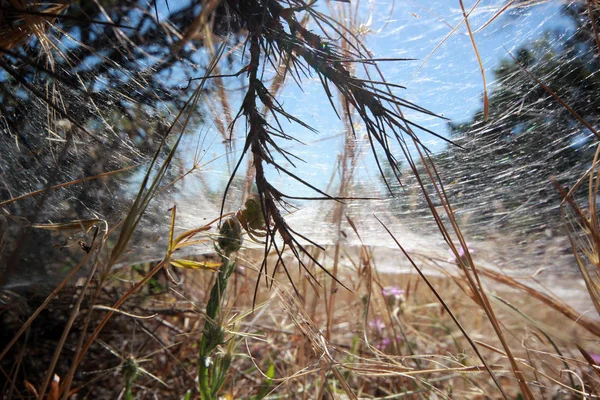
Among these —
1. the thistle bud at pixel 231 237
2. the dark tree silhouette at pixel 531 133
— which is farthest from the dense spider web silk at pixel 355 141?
the thistle bud at pixel 231 237

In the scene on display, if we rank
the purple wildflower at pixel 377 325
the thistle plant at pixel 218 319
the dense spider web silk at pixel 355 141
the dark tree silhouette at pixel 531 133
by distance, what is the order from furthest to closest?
the purple wildflower at pixel 377 325 < the dark tree silhouette at pixel 531 133 < the dense spider web silk at pixel 355 141 < the thistle plant at pixel 218 319

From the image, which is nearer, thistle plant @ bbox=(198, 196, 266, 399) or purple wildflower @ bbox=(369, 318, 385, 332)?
thistle plant @ bbox=(198, 196, 266, 399)

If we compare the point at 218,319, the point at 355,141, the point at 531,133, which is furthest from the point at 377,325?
the point at 218,319

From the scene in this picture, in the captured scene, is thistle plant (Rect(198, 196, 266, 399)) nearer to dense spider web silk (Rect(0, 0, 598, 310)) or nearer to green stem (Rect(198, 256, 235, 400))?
green stem (Rect(198, 256, 235, 400))

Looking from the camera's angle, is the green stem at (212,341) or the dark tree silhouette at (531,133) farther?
the dark tree silhouette at (531,133)

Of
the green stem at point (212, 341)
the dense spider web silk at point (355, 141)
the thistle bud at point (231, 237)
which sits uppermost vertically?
the dense spider web silk at point (355, 141)

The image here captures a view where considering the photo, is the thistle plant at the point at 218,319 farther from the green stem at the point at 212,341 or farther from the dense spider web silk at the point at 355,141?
the dense spider web silk at the point at 355,141

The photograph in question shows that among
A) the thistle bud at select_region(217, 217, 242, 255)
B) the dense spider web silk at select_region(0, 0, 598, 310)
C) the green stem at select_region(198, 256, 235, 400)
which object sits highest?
the dense spider web silk at select_region(0, 0, 598, 310)

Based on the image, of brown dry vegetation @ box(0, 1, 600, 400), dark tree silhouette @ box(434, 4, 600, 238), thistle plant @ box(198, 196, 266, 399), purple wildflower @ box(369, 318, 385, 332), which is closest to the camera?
brown dry vegetation @ box(0, 1, 600, 400)

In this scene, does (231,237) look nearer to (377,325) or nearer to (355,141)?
(355,141)

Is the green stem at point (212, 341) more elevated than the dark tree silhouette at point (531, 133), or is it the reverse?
the dark tree silhouette at point (531, 133)

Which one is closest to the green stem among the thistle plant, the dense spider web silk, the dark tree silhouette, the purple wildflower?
the thistle plant

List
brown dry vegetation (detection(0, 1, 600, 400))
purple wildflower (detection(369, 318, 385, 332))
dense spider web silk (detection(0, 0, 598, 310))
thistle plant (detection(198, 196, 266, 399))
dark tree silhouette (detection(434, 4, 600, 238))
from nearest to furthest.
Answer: brown dry vegetation (detection(0, 1, 600, 400)) → thistle plant (detection(198, 196, 266, 399)) → dense spider web silk (detection(0, 0, 598, 310)) → dark tree silhouette (detection(434, 4, 600, 238)) → purple wildflower (detection(369, 318, 385, 332))
